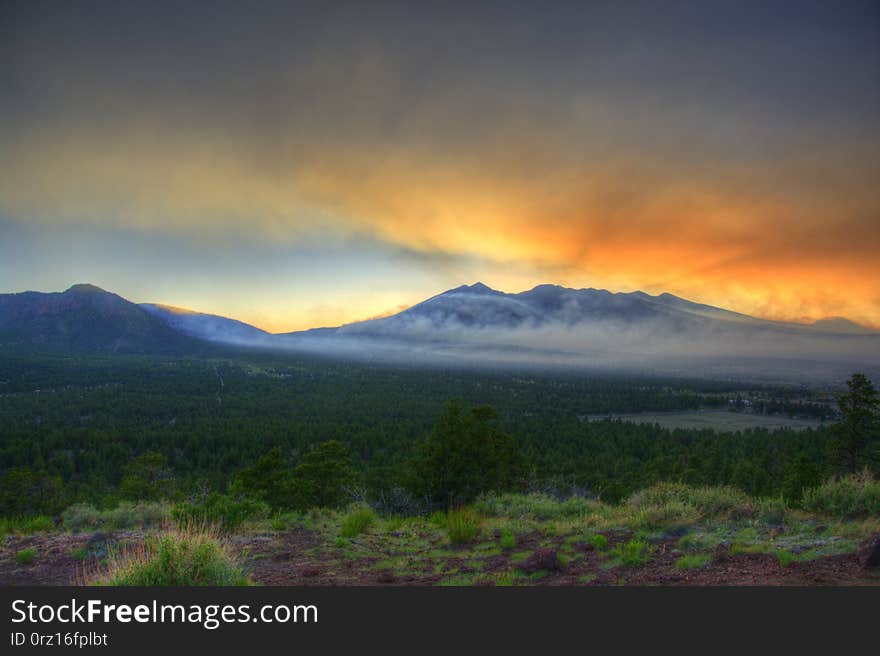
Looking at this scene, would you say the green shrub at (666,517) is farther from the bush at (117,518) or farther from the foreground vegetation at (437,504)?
the bush at (117,518)

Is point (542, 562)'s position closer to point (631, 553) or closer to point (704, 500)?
point (631, 553)

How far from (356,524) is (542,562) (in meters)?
3.89

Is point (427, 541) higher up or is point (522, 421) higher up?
point (427, 541)

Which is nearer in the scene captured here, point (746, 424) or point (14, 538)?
point (14, 538)

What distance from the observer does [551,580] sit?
5.62 meters

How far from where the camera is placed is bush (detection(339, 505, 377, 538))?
804 cm

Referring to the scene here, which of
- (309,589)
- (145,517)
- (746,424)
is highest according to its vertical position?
(309,589)

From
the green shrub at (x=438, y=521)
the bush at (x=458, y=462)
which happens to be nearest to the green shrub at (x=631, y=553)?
the green shrub at (x=438, y=521)

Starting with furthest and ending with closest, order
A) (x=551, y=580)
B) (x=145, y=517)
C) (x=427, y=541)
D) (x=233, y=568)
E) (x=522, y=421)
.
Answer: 1. (x=522, y=421)
2. (x=145, y=517)
3. (x=427, y=541)
4. (x=551, y=580)
5. (x=233, y=568)

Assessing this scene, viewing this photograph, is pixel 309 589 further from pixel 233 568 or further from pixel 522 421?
pixel 522 421

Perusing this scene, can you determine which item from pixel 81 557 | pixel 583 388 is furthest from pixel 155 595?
pixel 583 388

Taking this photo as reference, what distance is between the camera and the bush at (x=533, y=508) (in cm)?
931

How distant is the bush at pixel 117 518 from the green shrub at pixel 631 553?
8.43m

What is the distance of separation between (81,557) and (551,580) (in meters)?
7.35
